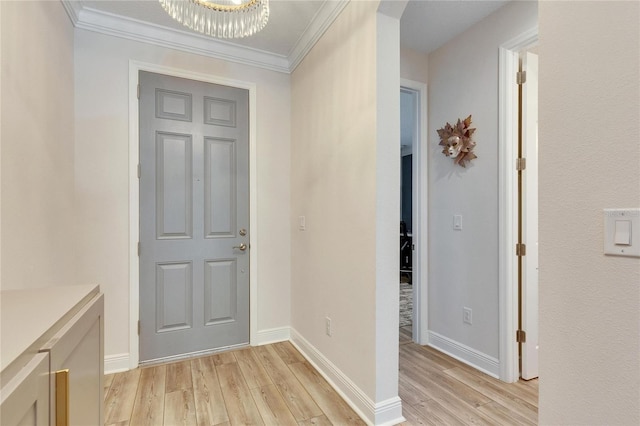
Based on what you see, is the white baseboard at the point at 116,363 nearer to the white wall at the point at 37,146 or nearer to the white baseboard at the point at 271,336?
the white wall at the point at 37,146

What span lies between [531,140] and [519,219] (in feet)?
1.82

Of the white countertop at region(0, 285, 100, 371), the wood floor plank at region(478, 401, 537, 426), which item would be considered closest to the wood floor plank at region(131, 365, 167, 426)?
the white countertop at region(0, 285, 100, 371)

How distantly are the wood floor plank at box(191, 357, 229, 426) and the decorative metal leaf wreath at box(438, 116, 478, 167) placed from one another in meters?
2.40

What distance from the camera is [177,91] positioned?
247 centimetres

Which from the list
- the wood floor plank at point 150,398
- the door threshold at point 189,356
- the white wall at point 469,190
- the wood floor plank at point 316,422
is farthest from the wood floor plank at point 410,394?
the wood floor plank at point 150,398

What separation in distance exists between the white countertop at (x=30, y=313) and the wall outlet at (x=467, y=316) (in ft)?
7.91

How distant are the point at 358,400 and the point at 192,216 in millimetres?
1806

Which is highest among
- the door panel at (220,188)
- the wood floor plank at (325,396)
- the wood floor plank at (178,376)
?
the door panel at (220,188)

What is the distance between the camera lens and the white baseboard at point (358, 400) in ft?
5.44

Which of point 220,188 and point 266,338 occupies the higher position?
point 220,188

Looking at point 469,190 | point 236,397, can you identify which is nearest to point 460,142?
point 469,190

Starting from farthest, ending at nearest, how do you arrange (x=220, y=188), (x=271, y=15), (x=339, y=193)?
1. (x=220, y=188)
2. (x=271, y=15)
3. (x=339, y=193)

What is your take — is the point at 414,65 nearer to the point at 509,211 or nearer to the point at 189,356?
the point at 509,211

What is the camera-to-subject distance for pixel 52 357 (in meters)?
0.59
